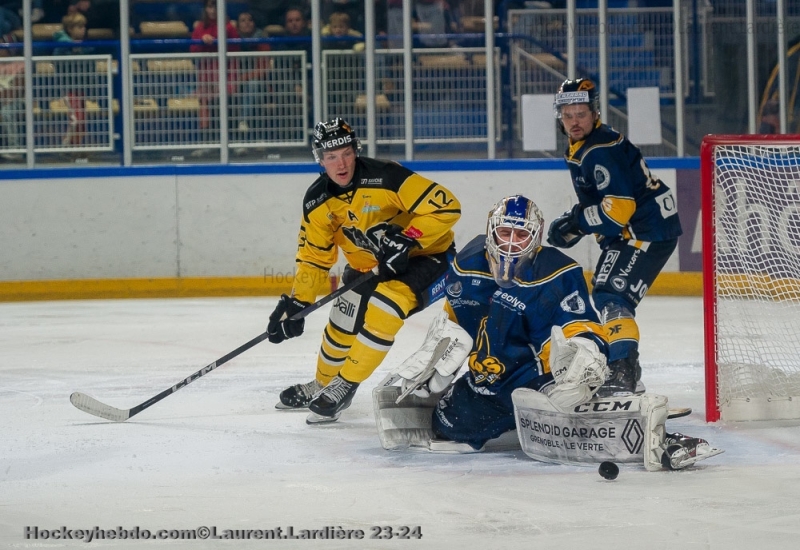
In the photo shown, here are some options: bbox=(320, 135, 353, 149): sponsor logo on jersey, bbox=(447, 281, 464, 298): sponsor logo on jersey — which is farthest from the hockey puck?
bbox=(320, 135, 353, 149): sponsor logo on jersey

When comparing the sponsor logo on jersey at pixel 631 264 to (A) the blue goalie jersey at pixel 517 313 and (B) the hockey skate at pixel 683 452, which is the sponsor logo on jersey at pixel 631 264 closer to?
(A) the blue goalie jersey at pixel 517 313

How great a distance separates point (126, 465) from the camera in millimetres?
3672

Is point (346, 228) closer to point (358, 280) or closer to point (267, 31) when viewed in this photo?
point (358, 280)

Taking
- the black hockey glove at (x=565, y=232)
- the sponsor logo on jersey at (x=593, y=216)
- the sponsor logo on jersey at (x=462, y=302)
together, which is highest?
the sponsor logo on jersey at (x=593, y=216)

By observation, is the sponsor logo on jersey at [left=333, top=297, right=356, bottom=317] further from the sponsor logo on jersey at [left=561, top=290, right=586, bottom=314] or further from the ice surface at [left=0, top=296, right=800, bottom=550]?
the sponsor logo on jersey at [left=561, top=290, right=586, bottom=314]

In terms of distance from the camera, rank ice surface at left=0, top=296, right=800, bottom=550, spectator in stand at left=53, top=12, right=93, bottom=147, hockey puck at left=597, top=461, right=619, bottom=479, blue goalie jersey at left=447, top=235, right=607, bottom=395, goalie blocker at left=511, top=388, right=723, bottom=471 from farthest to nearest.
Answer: spectator in stand at left=53, top=12, right=93, bottom=147, blue goalie jersey at left=447, top=235, right=607, bottom=395, goalie blocker at left=511, top=388, right=723, bottom=471, hockey puck at left=597, top=461, right=619, bottom=479, ice surface at left=0, top=296, right=800, bottom=550

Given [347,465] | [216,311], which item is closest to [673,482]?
[347,465]

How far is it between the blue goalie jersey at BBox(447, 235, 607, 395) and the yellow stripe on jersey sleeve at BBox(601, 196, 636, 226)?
786mm

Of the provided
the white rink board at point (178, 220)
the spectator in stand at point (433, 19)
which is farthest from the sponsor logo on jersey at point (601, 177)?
the spectator in stand at point (433, 19)

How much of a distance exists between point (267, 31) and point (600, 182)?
184 inches

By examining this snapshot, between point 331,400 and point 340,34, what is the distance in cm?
474

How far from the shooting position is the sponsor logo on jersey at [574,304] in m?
3.50

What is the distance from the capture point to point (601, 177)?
4.47 metres

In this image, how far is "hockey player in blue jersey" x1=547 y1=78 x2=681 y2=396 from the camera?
4422 mm
